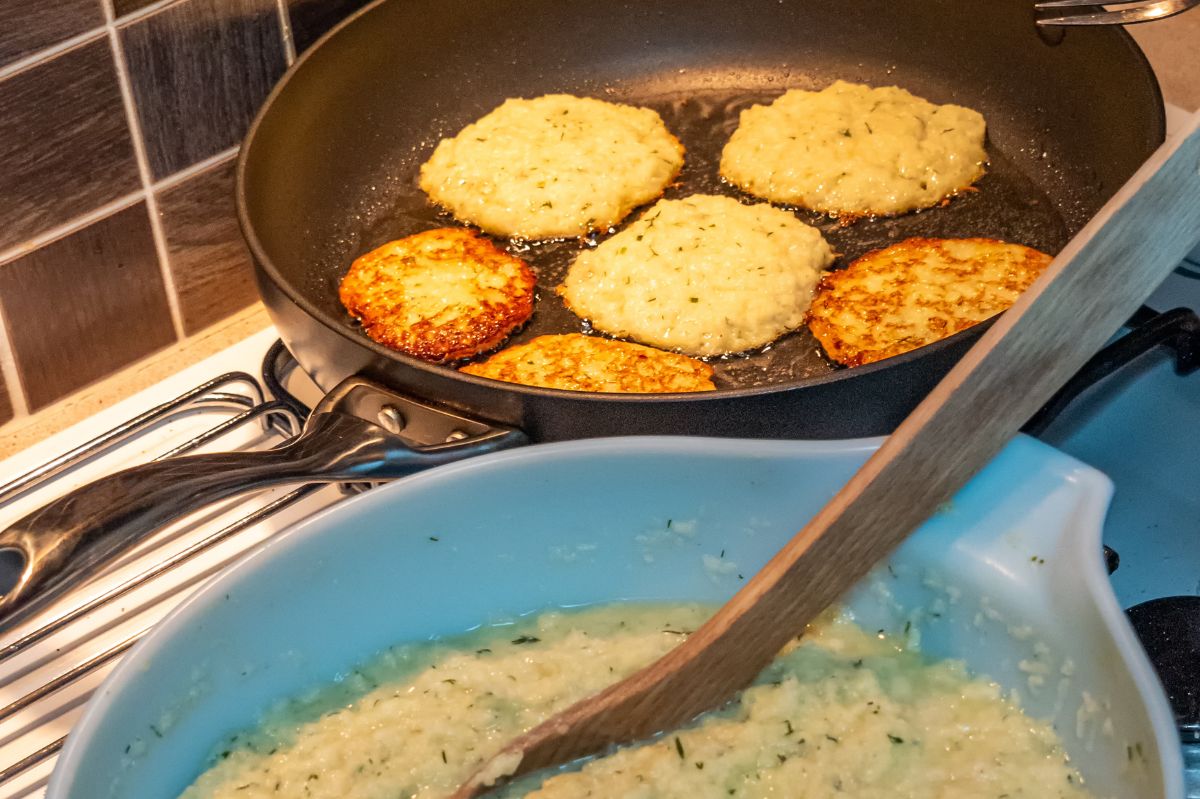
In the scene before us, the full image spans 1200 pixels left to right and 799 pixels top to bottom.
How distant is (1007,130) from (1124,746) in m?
1.06

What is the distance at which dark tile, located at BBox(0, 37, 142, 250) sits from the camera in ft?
4.64

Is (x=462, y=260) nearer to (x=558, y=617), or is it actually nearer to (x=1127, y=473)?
(x=558, y=617)

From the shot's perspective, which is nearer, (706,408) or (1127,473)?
(706,408)

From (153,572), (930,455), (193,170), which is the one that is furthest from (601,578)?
(193,170)

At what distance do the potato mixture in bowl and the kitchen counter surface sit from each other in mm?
700

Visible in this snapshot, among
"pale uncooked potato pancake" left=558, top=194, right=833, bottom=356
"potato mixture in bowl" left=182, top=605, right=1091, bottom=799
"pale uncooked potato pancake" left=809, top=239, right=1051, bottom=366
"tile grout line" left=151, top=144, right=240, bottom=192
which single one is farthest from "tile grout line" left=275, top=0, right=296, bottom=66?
"potato mixture in bowl" left=182, top=605, right=1091, bottom=799

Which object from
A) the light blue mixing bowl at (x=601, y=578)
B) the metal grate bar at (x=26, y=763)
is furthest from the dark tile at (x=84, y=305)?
the light blue mixing bowl at (x=601, y=578)

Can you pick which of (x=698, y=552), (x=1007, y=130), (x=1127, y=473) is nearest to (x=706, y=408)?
(x=698, y=552)

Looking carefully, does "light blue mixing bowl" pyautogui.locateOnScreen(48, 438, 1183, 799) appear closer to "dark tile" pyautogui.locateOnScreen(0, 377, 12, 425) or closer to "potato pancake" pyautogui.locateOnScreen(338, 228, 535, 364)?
"potato pancake" pyautogui.locateOnScreen(338, 228, 535, 364)

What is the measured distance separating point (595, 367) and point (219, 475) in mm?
489

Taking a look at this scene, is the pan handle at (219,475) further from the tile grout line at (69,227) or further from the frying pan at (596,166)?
the tile grout line at (69,227)

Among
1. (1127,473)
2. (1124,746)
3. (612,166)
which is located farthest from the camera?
(612,166)

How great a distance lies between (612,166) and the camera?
169 cm

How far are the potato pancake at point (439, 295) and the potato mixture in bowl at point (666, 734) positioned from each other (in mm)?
457
